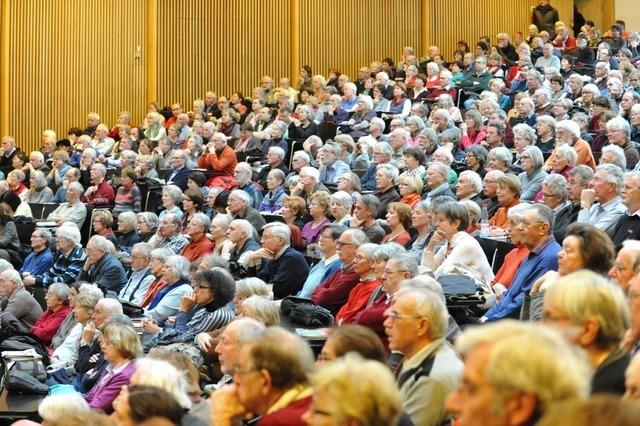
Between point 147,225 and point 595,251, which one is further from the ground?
point 595,251

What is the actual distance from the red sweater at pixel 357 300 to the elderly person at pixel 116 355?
104 cm

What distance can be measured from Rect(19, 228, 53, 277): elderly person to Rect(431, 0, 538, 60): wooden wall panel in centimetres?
981

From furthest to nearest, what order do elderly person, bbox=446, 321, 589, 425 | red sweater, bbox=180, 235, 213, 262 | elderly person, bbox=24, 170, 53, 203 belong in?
elderly person, bbox=24, 170, 53, 203 < red sweater, bbox=180, 235, 213, 262 < elderly person, bbox=446, 321, 589, 425

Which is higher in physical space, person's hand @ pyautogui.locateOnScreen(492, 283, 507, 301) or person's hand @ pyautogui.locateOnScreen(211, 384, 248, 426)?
person's hand @ pyautogui.locateOnScreen(211, 384, 248, 426)

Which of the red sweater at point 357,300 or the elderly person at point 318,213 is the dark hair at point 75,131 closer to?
the elderly person at point 318,213

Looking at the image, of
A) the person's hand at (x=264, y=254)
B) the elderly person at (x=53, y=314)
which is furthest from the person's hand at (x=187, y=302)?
the elderly person at (x=53, y=314)

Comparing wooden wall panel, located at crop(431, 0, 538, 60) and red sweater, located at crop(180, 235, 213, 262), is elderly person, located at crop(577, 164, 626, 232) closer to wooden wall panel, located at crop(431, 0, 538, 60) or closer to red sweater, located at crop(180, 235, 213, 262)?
red sweater, located at crop(180, 235, 213, 262)

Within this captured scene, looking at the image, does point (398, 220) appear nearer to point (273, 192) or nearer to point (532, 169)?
point (532, 169)

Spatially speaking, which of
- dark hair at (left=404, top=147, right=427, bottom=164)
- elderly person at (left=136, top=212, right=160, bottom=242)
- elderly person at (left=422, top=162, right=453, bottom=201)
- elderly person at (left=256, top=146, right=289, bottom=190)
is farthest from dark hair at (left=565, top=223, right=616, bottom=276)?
elderly person at (left=256, top=146, right=289, bottom=190)

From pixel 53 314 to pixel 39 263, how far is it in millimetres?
1503

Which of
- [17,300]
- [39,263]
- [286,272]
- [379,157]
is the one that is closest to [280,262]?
[286,272]

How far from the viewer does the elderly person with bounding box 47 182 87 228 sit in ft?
32.5

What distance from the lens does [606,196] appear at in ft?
20.4

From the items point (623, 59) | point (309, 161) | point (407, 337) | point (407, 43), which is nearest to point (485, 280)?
point (407, 337)
